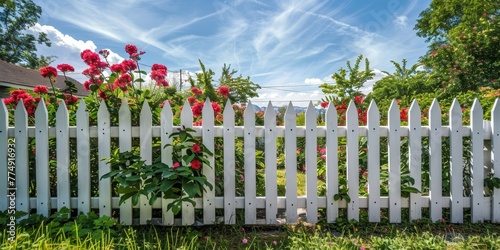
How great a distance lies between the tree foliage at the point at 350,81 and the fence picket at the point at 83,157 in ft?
12.7

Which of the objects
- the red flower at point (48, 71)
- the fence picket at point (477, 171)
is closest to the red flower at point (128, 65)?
the red flower at point (48, 71)

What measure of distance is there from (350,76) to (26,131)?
458 centimetres

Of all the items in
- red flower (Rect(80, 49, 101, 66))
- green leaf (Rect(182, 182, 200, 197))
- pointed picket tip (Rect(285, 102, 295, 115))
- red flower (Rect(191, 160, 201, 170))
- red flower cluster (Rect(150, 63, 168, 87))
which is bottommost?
green leaf (Rect(182, 182, 200, 197))

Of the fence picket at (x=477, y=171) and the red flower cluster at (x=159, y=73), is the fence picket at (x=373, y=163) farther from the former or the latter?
the red flower cluster at (x=159, y=73)

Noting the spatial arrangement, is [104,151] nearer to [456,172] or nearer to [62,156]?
[62,156]

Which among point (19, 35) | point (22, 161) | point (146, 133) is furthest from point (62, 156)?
point (19, 35)

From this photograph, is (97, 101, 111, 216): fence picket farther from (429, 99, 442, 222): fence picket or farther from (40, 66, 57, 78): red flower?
(429, 99, 442, 222): fence picket

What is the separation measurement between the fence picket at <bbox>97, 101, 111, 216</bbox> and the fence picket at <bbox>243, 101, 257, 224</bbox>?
1.11m

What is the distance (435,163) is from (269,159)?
4.61 feet

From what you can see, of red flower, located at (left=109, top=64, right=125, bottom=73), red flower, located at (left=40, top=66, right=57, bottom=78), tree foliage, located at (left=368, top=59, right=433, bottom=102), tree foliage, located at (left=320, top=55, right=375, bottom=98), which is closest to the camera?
red flower, located at (left=109, top=64, right=125, bottom=73)

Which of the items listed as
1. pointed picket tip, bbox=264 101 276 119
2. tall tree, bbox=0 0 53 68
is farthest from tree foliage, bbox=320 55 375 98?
tall tree, bbox=0 0 53 68

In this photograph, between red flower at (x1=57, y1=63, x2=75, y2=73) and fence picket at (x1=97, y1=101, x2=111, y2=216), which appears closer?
fence picket at (x1=97, y1=101, x2=111, y2=216)

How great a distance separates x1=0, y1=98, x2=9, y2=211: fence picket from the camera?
8.08ft

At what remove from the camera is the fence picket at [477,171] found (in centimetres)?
253
